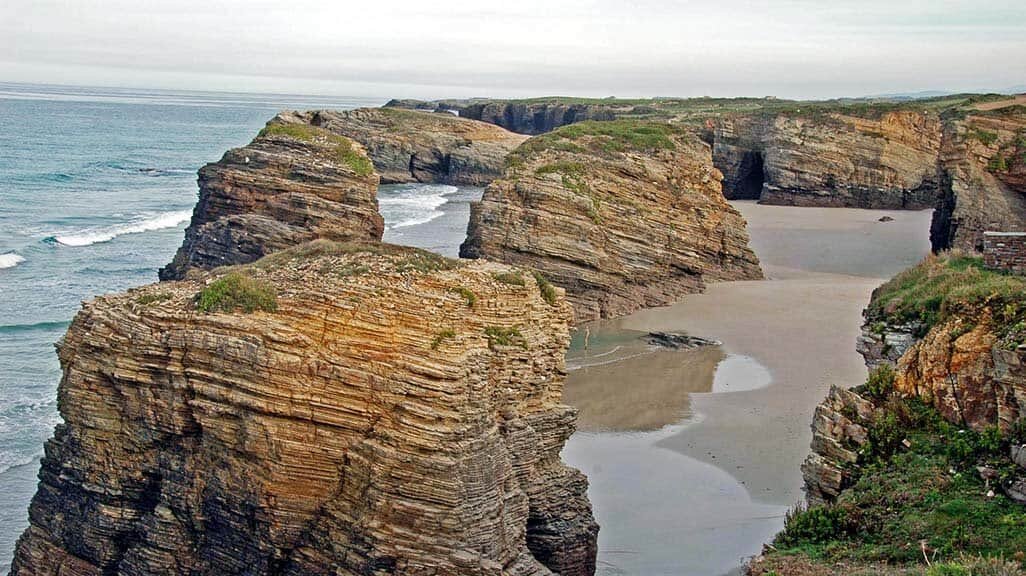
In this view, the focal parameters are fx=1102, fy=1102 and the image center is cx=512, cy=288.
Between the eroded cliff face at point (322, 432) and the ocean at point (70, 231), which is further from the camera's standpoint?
the ocean at point (70, 231)

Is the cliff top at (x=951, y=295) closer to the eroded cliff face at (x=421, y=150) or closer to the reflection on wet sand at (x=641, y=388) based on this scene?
the reflection on wet sand at (x=641, y=388)

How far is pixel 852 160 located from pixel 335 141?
3428cm

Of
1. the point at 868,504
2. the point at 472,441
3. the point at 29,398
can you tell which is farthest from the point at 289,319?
the point at 29,398

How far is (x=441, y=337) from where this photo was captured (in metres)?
15.0

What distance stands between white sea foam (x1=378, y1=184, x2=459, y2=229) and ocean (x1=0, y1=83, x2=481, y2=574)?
0.23 ft

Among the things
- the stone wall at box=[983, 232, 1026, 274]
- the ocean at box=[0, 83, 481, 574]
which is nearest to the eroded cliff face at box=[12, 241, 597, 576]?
the ocean at box=[0, 83, 481, 574]

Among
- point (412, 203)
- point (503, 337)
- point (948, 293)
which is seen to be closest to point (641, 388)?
point (948, 293)

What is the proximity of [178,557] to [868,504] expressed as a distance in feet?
31.6

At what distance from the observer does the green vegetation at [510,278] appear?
1686 centimetres

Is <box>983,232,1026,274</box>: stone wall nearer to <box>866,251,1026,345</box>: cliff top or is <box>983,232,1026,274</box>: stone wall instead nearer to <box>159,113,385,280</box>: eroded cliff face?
<box>866,251,1026,345</box>: cliff top

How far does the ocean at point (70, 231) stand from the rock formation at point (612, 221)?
10.2m

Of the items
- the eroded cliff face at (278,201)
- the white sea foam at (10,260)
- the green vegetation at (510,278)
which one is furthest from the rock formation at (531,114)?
the green vegetation at (510,278)

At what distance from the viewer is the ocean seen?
25484mm

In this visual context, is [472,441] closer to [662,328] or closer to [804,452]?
[804,452]
